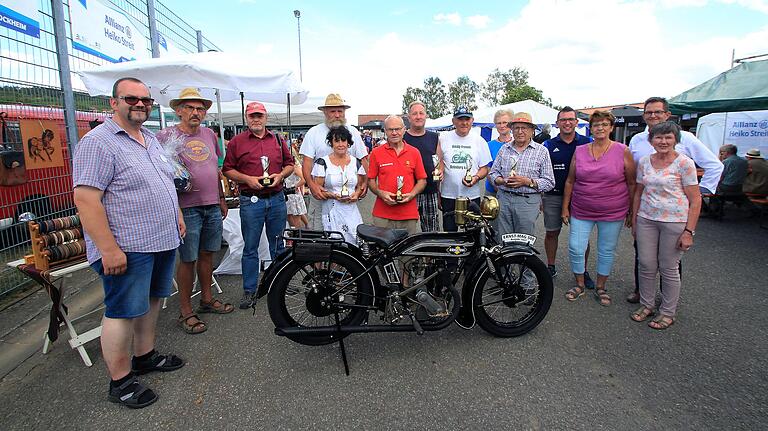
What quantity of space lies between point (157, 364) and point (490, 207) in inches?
104

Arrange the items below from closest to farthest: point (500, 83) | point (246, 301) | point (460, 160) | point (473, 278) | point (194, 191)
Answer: point (473, 278), point (194, 191), point (246, 301), point (460, 160), point (500, 83)

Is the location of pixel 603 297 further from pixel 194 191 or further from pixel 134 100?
pixel 134 100

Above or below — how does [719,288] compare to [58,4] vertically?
below

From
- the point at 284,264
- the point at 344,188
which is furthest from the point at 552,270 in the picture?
the point at 284,264

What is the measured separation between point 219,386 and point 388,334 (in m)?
1.30

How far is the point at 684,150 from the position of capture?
366cm

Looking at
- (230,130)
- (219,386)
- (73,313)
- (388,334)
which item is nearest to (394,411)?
(388,334)

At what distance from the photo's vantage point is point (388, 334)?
3318 mm

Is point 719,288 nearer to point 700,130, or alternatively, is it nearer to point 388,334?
point 388,334

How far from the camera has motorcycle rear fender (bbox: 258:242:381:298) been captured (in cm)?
288

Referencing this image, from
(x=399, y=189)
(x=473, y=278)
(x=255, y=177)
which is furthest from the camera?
(x=255, y=177)

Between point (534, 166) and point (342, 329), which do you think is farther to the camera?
point (534, 166)

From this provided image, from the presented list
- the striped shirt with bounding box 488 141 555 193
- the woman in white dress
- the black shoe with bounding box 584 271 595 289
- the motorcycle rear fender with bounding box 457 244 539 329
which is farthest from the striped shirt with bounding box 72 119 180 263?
the black shoe with bounding box 584 271 595 289

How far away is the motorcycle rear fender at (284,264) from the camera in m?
2.88
